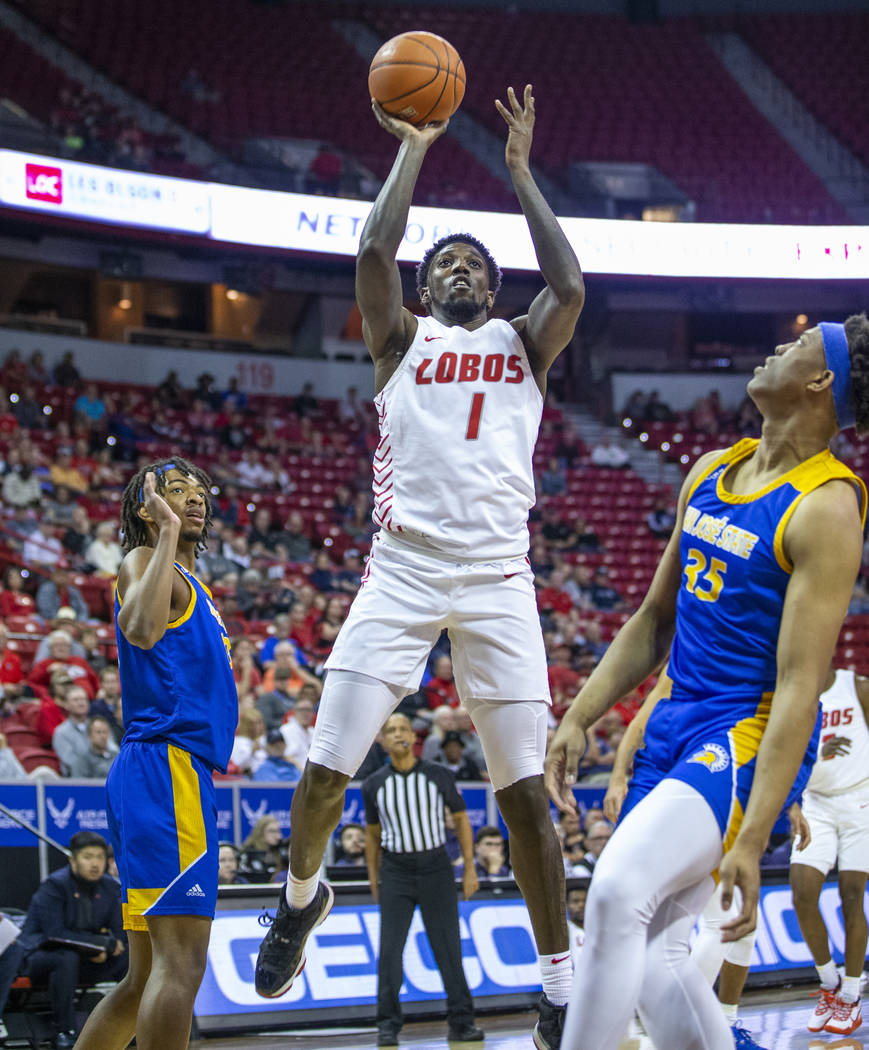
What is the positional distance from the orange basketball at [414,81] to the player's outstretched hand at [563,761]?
2.29 m

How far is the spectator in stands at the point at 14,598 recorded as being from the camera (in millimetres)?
13258

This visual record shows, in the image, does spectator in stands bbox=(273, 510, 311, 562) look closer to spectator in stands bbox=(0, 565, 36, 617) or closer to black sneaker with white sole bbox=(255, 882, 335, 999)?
spectator in stands bbox=(0, 565, 36, 617)

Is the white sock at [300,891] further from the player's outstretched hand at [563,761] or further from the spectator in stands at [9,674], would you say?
the spectator in stands at [9,674]

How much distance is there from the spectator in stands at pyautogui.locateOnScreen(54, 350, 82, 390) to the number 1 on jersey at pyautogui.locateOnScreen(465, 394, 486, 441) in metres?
16.5

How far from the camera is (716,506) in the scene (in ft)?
12.2

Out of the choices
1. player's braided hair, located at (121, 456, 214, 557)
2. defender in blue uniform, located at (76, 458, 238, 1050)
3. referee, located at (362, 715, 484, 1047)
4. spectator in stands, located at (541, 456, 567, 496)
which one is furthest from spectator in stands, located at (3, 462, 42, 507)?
defender in blue uniform, located at (76, 458, 238, 1050)

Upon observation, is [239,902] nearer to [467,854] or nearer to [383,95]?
[467,854]

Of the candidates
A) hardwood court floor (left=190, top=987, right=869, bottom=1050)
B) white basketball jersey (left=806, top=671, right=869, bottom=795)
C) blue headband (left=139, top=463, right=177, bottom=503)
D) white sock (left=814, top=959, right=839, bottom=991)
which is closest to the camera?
blue headband (left=139, top=463, right=177, bottom=503)

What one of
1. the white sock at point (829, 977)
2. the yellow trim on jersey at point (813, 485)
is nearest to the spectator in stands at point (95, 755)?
the white sock at point (829, 977)

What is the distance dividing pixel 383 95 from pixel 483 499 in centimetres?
149

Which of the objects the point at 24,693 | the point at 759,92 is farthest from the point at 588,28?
the point at 24,693

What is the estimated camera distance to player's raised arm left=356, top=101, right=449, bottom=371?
452 cm

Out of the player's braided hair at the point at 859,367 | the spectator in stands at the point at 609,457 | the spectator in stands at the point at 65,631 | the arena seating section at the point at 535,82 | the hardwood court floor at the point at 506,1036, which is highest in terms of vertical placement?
the arena seating section at the point at 535,82

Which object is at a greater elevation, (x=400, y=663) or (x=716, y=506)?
(x=716, y=506)
